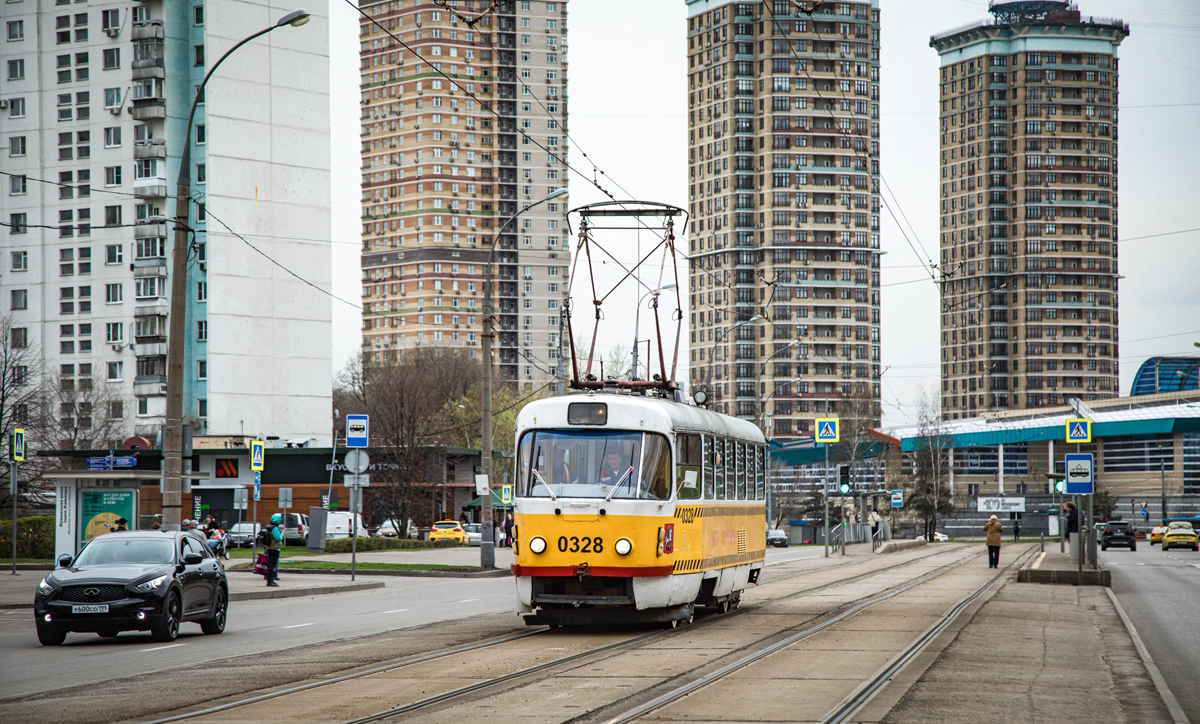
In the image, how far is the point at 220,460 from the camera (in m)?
69.9

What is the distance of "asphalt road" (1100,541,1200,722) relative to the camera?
1245 centimetres

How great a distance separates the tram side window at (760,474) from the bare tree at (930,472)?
70163mm

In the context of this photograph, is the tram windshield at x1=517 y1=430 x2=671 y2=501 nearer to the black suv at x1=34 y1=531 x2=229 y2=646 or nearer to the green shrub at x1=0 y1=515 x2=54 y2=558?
the black suv at x1=34 y1=531 x2=229 y2=646

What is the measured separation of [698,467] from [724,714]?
25.7ft

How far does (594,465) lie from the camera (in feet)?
52.8

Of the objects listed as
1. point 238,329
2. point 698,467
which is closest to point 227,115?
point 238,329

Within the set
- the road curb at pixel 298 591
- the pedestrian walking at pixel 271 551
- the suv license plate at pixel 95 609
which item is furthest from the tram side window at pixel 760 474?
the pedestrian walking at pixel 271 551

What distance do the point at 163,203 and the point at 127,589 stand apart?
2800 inches

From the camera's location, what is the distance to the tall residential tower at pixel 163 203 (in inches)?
3199

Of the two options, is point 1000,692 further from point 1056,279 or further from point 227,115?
point 1056,279

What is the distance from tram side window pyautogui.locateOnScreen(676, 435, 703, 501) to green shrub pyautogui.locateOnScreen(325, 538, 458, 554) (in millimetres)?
30647

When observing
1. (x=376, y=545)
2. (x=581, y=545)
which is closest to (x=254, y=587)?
(x=581, y=545)

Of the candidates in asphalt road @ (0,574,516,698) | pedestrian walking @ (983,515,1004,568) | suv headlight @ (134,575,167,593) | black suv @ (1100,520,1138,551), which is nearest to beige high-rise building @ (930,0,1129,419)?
black suv @ (1100,520,1138,551)

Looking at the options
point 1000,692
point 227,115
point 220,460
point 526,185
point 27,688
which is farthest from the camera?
point 526,185
